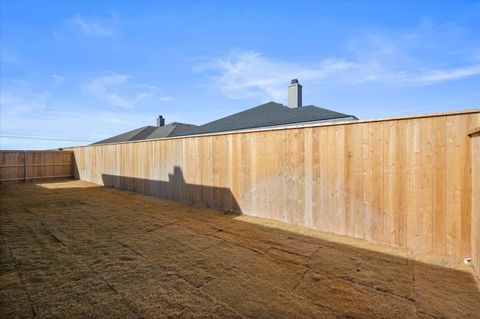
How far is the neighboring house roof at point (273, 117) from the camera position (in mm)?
7555

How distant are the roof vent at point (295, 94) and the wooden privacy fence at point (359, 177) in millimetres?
6367

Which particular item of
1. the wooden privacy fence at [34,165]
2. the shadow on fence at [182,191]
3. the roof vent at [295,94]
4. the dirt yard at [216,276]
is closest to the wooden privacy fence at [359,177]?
the shadow on fence at [182,191]

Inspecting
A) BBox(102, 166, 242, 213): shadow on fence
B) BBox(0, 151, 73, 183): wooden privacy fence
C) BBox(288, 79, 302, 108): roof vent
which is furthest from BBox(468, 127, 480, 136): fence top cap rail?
BBox(0, 151, 73, 183): wooden privacy fence

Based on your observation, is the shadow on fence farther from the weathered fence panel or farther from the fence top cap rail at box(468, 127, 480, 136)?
the fence top cap rail at box(468, 127, 480, 136)

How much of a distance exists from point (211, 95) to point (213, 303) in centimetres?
1101

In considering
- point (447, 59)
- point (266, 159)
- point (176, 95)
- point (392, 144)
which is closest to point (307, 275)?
point (392, 144)

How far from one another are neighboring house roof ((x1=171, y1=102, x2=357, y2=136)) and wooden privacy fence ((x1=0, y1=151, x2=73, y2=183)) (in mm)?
10639

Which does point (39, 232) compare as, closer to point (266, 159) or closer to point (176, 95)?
point (266, 159)

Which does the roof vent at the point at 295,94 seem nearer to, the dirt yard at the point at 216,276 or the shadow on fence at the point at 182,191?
the shadow on fence at the point at 182,191

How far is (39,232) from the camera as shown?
392 cm

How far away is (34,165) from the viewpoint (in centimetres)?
1315

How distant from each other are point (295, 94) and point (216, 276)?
32.3 ft

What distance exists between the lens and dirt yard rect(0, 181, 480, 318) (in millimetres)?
1850

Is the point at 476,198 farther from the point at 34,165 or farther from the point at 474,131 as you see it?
the point at 34,165
